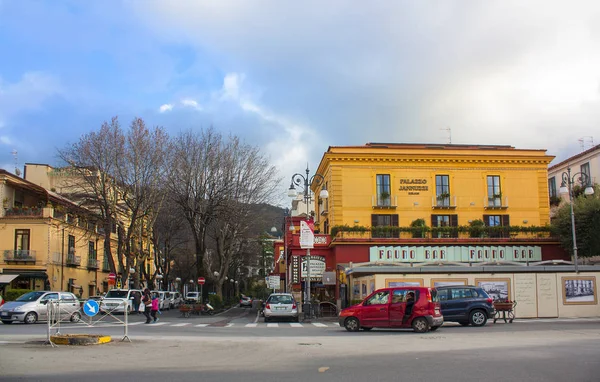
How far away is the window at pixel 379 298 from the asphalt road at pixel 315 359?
9.63 ft

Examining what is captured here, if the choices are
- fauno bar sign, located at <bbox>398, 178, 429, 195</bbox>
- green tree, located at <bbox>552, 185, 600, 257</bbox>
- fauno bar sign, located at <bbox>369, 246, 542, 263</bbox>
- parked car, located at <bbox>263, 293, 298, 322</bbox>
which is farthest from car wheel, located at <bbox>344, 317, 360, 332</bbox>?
green tree, located at <bbox>552, 185, 600, 257</bbox>

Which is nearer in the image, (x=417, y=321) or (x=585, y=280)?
(x=417, y=321)

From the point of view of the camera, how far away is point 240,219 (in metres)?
45.7

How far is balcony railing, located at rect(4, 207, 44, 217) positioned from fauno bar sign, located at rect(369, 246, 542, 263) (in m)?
30.0

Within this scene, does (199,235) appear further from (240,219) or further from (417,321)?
(417,321)

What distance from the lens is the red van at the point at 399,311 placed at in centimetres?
2098

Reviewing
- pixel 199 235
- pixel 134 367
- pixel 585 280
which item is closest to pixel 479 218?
pixel 585 280

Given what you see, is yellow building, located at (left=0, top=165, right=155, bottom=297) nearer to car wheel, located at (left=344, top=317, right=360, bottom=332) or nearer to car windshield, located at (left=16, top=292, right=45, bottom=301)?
car windshield, located at (left=16, top=292, right=45, bottom=301)

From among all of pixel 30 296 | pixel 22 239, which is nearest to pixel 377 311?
pixel 30 296

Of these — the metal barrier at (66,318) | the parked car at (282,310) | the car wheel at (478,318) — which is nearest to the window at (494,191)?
the parked car at (282,310)

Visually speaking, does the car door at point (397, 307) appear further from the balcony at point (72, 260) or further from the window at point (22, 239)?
the balcony at point (72, 260)

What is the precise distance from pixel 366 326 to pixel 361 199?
21824 millimetres

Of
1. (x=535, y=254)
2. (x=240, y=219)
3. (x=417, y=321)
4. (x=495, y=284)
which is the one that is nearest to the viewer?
(x=417, y=321)

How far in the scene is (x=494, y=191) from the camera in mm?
44375
